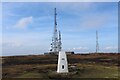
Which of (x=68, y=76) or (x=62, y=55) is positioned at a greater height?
(x=62, y=55)

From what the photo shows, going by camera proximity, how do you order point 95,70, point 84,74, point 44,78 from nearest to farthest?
point 44,78
point 84,74
point 95,70

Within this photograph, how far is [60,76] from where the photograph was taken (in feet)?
144

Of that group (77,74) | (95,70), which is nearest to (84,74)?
(77,74)

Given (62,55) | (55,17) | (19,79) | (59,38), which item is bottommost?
(19,79)

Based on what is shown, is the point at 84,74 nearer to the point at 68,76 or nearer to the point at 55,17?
the point at 68,76

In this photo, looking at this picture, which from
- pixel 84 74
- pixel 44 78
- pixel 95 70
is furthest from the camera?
pixel 95 70

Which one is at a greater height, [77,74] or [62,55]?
[62,55]

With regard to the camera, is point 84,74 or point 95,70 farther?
point 95,70

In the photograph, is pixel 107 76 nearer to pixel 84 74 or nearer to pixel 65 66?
pixel 84 74

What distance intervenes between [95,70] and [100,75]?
4.52m

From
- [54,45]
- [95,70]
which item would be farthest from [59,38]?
[95,70]

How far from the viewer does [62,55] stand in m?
43.8

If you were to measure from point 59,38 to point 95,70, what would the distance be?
31.4 ft

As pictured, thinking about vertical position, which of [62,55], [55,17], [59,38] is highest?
[55,17]
